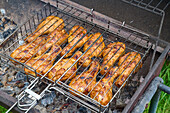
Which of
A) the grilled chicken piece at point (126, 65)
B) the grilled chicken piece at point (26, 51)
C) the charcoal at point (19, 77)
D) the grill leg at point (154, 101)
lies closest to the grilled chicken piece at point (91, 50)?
the grilled chicken piece at point (126, 65)

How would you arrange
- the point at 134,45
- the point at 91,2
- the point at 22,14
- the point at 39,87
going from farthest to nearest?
the point at 22,14
the point at 91,2
the point at 134,45
the point at 39,87

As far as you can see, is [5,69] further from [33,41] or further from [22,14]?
[22,14]

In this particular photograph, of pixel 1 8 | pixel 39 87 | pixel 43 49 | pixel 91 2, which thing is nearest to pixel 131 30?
pixel 91 2

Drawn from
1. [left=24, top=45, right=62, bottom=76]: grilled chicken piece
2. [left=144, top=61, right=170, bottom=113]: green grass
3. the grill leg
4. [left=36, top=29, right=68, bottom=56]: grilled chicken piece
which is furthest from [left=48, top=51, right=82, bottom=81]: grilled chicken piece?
[left=144, top=61, right=170, bottom=113]: green grass

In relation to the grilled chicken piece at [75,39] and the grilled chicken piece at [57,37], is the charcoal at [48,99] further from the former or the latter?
the grilled chicken piece at [57,37]

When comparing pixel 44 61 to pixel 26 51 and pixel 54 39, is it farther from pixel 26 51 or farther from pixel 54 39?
pixel 54 39

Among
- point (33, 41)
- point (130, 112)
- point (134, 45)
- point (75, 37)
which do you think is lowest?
point (130, 112)
